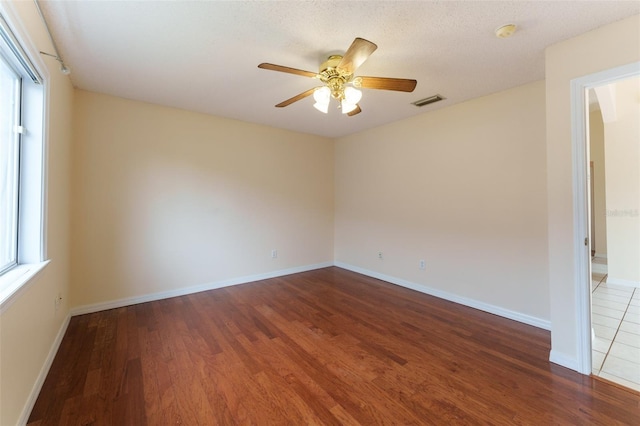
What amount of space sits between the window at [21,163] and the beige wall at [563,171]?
3.50 m

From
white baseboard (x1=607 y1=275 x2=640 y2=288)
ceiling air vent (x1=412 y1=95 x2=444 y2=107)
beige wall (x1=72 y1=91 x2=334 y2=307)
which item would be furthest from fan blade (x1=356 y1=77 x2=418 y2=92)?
white baseboard (x1=607 y1=275 x2=640 y2=288)

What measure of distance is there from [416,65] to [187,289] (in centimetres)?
376

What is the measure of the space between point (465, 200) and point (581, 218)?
1.33 m

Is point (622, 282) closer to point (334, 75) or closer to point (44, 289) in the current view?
point (334, 75)

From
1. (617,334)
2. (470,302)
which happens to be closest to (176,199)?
(470,302)

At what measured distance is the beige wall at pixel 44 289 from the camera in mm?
1310

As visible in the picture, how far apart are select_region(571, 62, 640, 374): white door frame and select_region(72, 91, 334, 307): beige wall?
3.55m

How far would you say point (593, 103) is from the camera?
3855 millimetres

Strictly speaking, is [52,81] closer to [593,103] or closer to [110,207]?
[110,207]

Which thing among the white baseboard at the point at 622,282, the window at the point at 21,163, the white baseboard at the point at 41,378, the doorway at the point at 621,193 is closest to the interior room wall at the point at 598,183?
the doorway at the point at 621,193

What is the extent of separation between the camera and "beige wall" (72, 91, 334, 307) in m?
2.96

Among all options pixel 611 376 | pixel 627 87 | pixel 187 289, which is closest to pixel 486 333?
pixel 611 376

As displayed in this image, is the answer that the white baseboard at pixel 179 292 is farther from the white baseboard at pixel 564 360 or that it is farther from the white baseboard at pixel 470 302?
the white baseboard at pixel 564 360

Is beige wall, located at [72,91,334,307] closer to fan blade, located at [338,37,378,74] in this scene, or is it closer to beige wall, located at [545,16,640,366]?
fan blade, located at [338,37,378,74]
